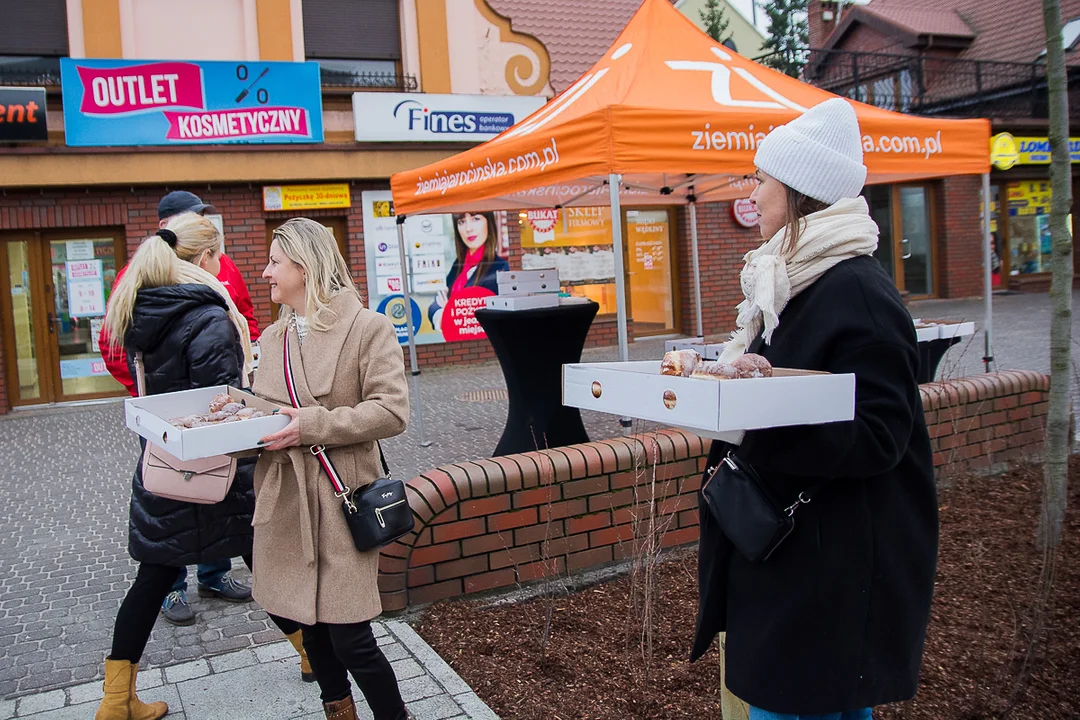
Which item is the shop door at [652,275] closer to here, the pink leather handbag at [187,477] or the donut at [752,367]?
the pink leather handbag at [187,477]

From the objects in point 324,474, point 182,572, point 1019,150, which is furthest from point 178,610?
point 1019,150

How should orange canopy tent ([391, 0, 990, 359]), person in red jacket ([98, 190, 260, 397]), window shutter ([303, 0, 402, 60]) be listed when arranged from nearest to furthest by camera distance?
person in red jacket ([98, 190, 260, 397]) → orange canopy tent ([391, 0, 990, 359]) → window shutter ([303, 0, 402, 60])

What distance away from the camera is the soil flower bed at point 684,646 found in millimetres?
3043

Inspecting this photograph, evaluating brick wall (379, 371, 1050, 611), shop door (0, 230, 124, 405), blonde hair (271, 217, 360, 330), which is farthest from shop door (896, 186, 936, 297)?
blonde hair (271, 217, 360, 330)

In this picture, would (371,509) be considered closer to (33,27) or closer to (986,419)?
(986,419)

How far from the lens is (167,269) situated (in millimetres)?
3422

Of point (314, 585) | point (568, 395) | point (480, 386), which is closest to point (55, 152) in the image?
point (480, 386)

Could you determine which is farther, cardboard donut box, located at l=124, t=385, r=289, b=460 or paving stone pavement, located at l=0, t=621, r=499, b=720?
paving stone pavement, located at l=0, t=621, r=499, b=720

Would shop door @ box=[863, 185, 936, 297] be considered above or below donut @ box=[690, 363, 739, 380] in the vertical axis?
above

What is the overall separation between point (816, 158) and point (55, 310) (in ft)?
36.9

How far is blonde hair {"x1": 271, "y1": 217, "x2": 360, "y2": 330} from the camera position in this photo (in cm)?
279

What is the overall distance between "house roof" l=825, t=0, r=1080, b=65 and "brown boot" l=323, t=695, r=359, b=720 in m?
21.5

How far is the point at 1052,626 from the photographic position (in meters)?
3.42

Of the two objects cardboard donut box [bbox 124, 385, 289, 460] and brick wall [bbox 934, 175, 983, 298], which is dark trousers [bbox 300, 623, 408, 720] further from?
brick wall [bbox 934, 175, 983, 298]
